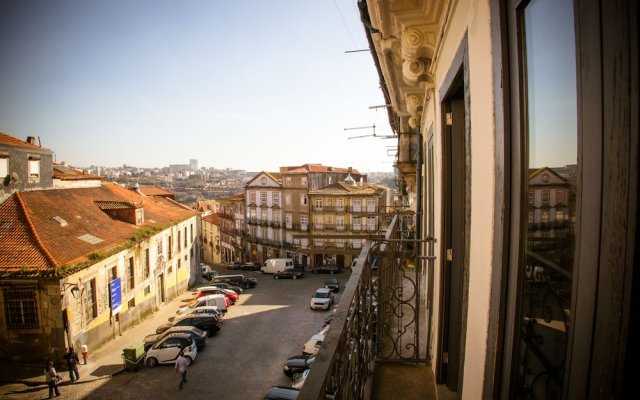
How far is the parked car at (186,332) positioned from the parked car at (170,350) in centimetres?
76

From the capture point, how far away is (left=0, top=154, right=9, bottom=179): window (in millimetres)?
17297

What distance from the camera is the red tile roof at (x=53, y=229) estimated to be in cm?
1419

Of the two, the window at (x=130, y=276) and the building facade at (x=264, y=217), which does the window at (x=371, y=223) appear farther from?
the window at (x=130, y=276)

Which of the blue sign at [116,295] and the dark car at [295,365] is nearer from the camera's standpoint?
the dark car at [295,365]

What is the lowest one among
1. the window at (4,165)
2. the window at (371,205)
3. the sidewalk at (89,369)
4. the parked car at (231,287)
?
the parked car at (231,287)

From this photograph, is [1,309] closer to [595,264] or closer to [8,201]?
[8,201]

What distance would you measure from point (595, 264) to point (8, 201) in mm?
22639

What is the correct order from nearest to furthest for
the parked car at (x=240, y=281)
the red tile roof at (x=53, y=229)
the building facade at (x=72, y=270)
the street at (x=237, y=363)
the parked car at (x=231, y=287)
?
the street at (x=237, y=363) → the building facade at (x=72, y=270) → the red tile roof at (x=53, y=229) → the parked car at (x=231, y=287) → the parked car at (x=240, y=281)

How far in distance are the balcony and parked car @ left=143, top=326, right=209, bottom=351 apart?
48.3ft

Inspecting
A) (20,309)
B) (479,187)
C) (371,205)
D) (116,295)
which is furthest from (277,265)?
(479,187)

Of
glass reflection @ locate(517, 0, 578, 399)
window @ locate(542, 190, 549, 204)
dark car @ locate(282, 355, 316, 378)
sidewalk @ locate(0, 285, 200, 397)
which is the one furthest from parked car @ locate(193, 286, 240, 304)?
window @ locate(542, 190, 549, 204)

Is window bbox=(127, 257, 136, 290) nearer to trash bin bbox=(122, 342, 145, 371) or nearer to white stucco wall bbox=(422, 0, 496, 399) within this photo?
trash bin bbox=(122, 342, 145, 371)

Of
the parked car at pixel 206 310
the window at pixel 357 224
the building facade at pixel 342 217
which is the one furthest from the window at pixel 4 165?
the window at pixel 357 224

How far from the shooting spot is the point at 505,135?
4.77ft
